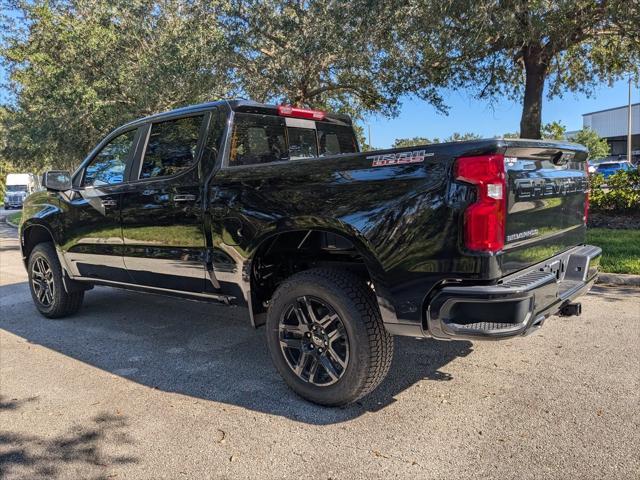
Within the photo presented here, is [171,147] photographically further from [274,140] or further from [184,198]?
[274,140]

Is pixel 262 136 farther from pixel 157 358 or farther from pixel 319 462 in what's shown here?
pixel 319 462

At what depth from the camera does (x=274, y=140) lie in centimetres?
436

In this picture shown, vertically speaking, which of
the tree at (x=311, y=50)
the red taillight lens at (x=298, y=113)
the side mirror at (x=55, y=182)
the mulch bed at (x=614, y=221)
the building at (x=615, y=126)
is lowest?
the mulch bed at (x=614, y=221)

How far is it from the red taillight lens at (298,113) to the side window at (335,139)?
8cm

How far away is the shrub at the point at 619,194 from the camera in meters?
10.9

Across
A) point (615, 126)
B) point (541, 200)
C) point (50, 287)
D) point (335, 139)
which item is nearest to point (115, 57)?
point (50, 287)

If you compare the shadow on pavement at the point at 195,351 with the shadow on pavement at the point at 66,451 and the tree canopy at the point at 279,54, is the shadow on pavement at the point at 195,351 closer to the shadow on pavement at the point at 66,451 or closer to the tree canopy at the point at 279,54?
the shadow on pavement at the point at 66,451

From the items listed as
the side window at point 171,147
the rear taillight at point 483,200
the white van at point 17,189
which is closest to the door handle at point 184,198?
the side window at point 171,147

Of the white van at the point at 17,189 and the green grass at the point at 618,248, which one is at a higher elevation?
the white van at the point at 17,189

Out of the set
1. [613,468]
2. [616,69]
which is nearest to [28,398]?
[613,468]

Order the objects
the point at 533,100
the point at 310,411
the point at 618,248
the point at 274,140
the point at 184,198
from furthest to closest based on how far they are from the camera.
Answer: the point at 533,100 < the point at 618,248 < the point at 274,140 < the point at 184,198 < the point at 310,411

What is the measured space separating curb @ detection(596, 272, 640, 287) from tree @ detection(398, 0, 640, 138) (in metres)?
4.21

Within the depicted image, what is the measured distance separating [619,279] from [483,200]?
191 inches

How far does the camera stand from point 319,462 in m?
2.85
